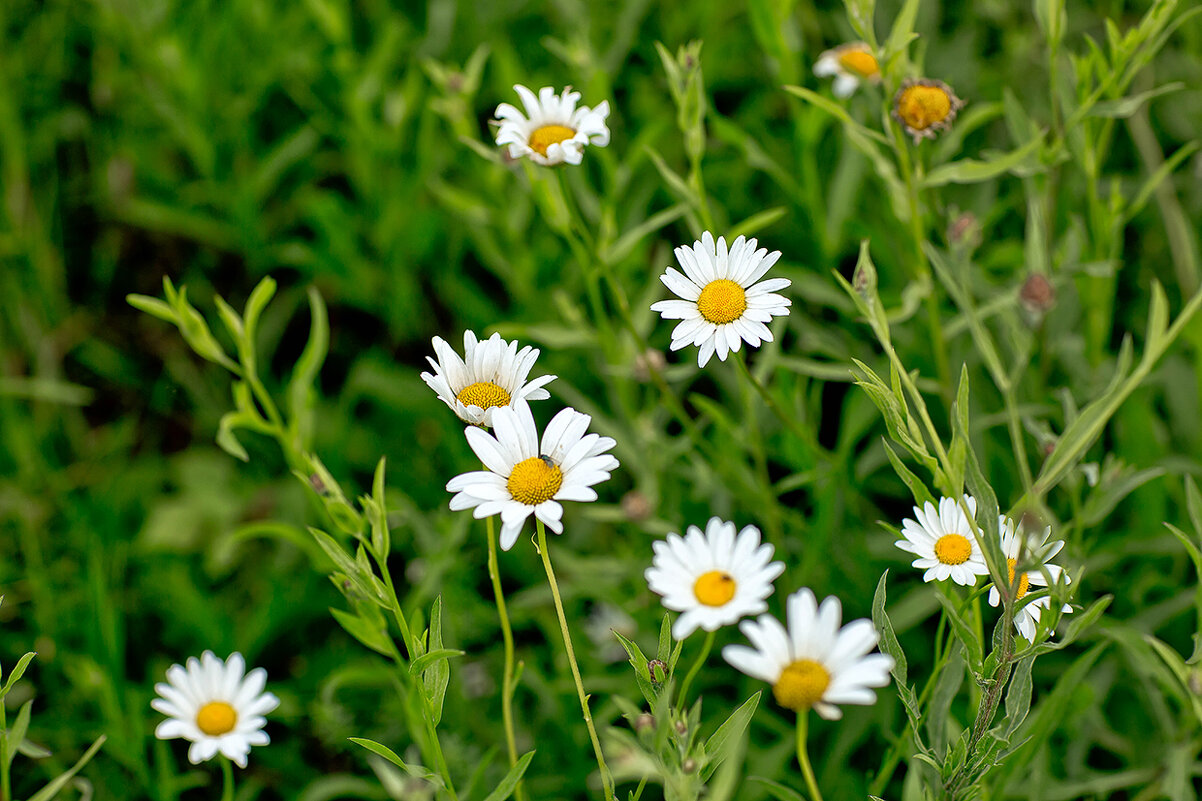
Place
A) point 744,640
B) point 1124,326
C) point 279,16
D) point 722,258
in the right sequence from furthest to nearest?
1. point 279,16
2. point 1124,326
3. point 744,640
4. point 722,258

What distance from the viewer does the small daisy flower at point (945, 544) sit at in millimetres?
1212

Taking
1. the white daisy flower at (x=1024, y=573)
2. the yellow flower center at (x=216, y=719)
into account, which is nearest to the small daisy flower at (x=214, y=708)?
the yellow flower center at (x=216, y=719)

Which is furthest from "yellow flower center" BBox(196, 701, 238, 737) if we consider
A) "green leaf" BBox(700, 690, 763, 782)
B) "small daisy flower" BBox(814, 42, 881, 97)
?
"small daisy flower" BBox(814, 42, 881, 97)

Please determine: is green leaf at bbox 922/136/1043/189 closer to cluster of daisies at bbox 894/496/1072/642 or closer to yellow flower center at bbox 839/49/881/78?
yellow flower center at bbox 839/49/881/78

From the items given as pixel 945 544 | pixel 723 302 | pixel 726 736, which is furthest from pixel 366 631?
pixel 945 544

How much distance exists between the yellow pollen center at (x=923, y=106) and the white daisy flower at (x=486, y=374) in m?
0.80

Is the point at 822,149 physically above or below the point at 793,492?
above

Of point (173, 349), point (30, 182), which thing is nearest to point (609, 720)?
point (173, 349)

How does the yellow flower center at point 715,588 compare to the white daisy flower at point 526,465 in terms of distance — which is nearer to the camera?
the yellow flower center at point 715,588

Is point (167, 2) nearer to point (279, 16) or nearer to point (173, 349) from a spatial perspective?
point (279, 16)

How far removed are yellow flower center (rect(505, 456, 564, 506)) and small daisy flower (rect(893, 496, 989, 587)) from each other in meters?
0.43

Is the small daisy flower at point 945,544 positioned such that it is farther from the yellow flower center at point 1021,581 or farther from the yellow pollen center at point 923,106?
the yellow pollen center at point 923,106

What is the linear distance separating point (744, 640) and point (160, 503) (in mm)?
1655

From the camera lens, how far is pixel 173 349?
2914 mm
